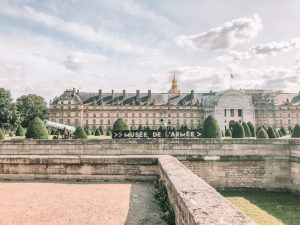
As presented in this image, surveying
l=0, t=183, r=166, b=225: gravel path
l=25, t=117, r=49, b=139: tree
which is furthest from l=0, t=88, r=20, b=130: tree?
l=0, t=183, r=166, b=225: gravel path

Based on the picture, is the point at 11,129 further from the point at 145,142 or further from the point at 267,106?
the point at 267,106

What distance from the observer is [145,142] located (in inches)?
720

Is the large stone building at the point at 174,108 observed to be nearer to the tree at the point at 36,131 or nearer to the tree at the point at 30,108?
the tree at the point at 30,108

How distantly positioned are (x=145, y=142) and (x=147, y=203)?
11.4 meters

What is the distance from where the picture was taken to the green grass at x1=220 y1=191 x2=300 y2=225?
1256 centimetres

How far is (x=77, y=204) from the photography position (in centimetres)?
646

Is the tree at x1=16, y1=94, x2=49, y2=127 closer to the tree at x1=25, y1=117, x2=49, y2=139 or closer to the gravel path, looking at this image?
the tree at x1=25, y1=117, x2=49, y2=139

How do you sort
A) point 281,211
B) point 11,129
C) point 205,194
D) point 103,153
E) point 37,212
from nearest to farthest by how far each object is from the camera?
1. point 205,194
2. point 37,212
3. point 281,211
4. point 103,153
5. point 11,129

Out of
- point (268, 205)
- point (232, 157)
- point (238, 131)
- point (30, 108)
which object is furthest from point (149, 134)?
point (30, 108)

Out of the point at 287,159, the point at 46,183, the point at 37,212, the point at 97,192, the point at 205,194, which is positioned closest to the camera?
the point at 205,194

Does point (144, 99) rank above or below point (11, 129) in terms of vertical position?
above

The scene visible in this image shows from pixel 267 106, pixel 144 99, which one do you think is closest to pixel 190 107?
pixel 144 99

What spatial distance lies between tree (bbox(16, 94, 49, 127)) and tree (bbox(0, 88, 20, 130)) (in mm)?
15792

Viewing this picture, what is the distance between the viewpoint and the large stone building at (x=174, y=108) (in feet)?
293
